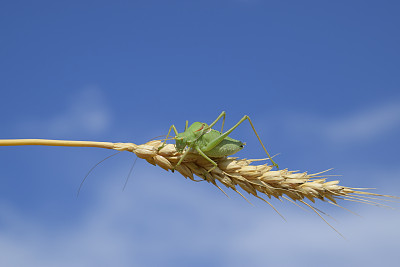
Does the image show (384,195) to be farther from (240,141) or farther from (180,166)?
(180,166)

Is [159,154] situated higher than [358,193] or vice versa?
[358,193]

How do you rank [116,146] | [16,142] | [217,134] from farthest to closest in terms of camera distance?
[217,134] → [116,146] → [16,142]

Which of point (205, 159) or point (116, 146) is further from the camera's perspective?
point (205, 159)

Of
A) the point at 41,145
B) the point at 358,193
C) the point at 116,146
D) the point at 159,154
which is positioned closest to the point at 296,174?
the point at 358,193

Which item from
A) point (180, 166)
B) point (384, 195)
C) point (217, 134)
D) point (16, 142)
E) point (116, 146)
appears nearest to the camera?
point (16, 142)

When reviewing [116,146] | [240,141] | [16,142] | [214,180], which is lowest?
[16,142]

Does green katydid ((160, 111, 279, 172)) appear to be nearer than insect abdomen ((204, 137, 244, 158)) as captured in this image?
Yes

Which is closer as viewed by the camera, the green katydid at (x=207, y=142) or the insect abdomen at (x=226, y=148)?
the green katydid at (x=207, y=142)
